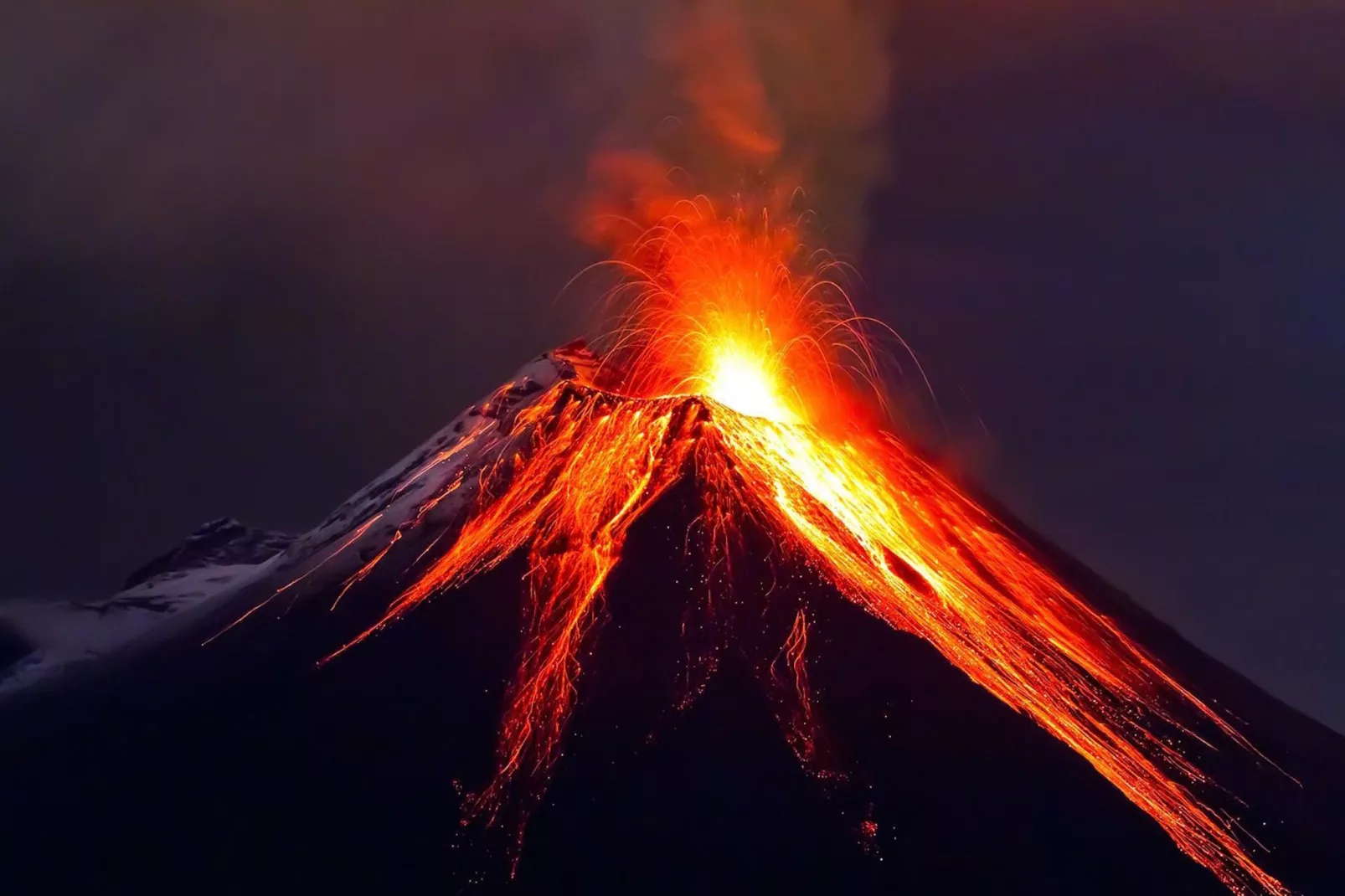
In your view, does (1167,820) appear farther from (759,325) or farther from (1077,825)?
(759,325)

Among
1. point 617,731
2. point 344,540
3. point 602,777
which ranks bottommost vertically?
point 602,777

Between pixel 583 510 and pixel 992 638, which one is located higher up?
pixel 583 510

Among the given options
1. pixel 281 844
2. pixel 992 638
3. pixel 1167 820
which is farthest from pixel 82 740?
pixel 1167 820

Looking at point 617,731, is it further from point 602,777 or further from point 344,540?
point 344,540

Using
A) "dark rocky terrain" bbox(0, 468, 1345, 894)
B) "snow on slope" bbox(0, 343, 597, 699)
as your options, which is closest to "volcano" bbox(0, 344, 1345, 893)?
"dark rocky terrain" bbox(0, 468, 1345, 894)

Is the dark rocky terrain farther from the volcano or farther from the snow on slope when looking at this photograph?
the snow on slope

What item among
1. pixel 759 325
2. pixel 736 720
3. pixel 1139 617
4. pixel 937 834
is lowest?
pixel 937 834

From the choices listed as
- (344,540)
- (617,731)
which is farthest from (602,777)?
(344,540)
